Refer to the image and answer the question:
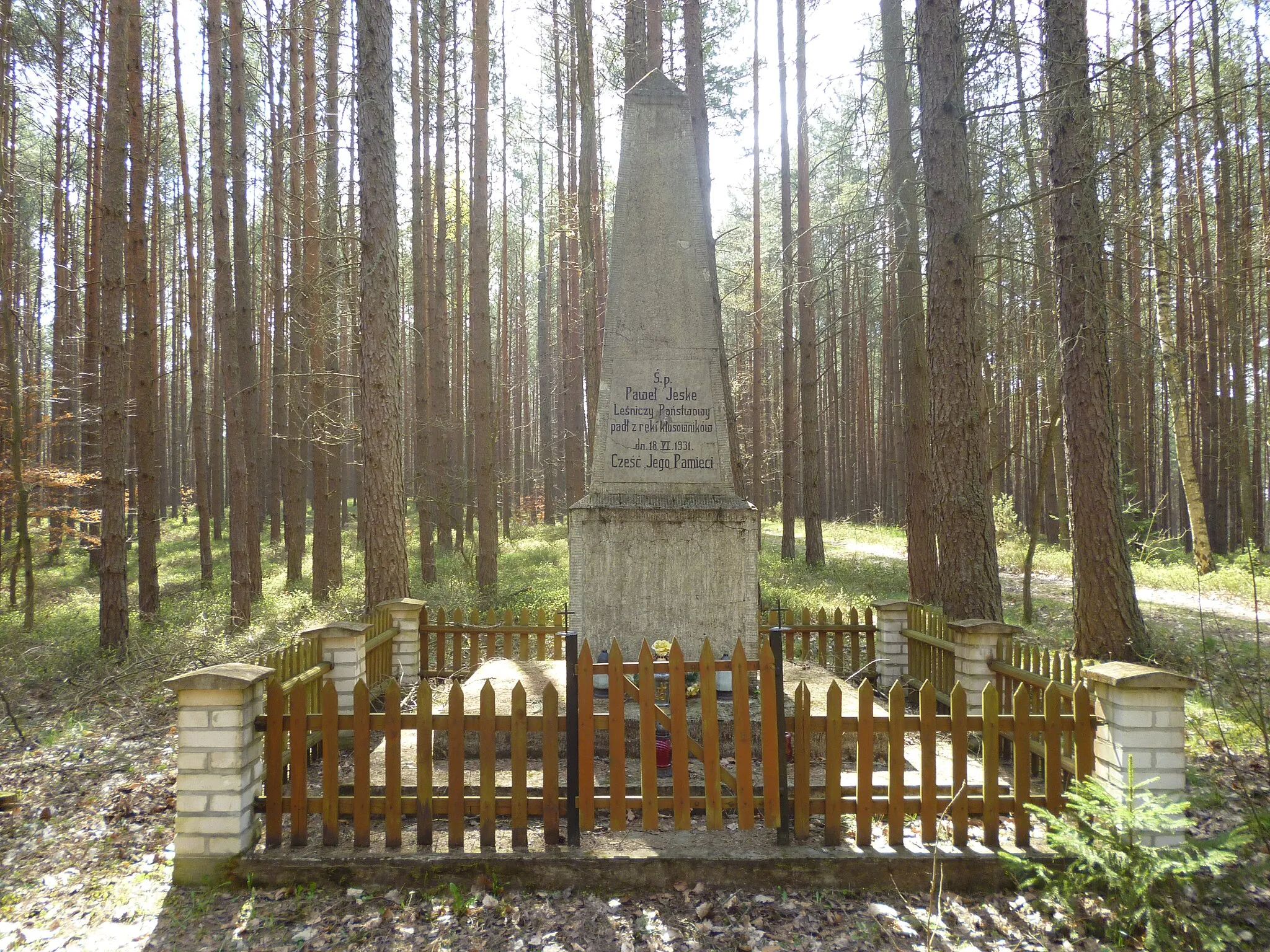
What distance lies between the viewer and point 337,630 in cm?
523

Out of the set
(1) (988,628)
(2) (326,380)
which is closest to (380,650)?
(1) (988,628)

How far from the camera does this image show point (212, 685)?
3.59 metres

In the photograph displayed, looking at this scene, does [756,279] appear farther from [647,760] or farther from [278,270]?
[647,760]

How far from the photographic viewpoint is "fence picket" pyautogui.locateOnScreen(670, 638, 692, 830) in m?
3.74

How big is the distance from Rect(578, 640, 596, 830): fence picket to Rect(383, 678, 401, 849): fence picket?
3.02ft

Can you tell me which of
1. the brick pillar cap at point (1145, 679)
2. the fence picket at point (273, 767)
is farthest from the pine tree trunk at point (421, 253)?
the brick pillar cap at point (1145, 679)

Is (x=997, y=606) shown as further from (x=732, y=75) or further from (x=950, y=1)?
(x=732, y=75)

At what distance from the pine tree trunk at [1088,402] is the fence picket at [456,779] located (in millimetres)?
6915

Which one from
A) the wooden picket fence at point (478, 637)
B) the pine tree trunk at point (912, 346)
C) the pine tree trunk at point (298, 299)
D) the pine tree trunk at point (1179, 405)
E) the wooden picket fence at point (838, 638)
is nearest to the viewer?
the wooden picket fence at point (478, 637)

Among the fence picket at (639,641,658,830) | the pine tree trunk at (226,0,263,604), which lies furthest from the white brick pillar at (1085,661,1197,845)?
the pine tree trunk at (226,0,263,604)

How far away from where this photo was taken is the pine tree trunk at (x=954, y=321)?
23.9 feet

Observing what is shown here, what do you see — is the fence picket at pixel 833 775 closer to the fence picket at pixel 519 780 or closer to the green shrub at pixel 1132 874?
the green shrub at pixel 1132 874

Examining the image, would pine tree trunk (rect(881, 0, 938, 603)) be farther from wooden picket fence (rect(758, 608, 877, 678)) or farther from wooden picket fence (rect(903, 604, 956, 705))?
wooden picket fence (rect(903, 604, 956, 705))

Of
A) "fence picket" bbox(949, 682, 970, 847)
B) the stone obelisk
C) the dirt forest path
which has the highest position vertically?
the stone obelisk
